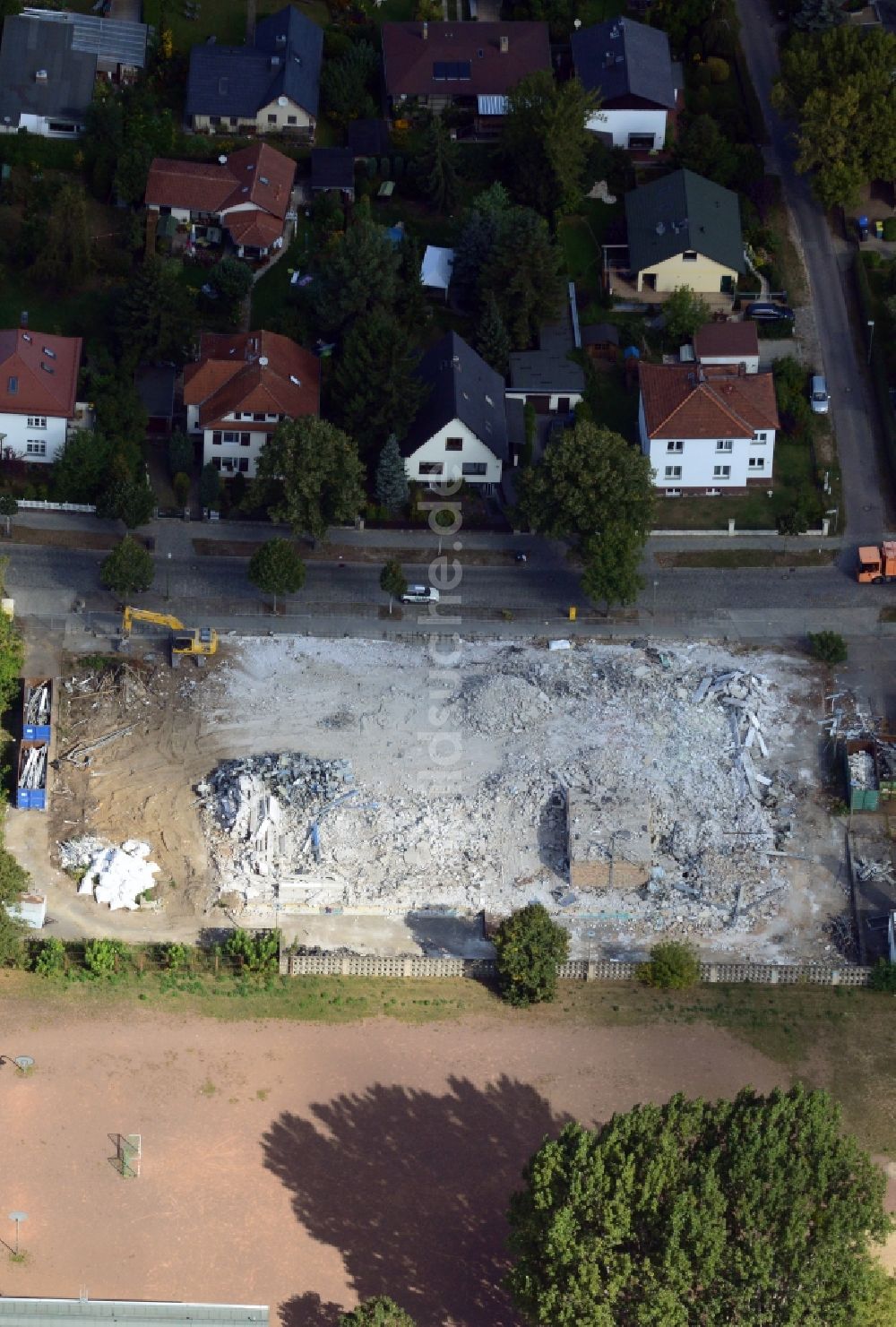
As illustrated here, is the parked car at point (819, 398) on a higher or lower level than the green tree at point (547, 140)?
lower

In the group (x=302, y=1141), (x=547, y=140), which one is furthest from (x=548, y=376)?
(x=302, y=1141)

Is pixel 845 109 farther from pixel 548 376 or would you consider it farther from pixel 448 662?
pixel 448 662

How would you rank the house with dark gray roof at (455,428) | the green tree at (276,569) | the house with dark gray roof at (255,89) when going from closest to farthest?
1. the green tree at (276,569)
2. the house with dark gray roof at (455,428)
3. the house with dark gray roof at (255,89)

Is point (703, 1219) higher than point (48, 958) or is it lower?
lower

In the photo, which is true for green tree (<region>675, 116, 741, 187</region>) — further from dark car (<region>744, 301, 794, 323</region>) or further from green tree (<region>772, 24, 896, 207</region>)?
dark car (<region>744, 301, 794, 323</region>)

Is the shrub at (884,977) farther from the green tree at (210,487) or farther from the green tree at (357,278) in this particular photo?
the green tree at (357,278)

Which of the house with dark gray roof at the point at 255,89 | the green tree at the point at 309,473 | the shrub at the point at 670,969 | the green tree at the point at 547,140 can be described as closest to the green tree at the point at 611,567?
the green tree at the point at 309,473

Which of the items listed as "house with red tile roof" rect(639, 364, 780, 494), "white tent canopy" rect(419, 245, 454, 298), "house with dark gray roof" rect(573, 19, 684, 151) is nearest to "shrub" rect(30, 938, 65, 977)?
"house with red tile roof" rect(639, 364, 780, 494)
